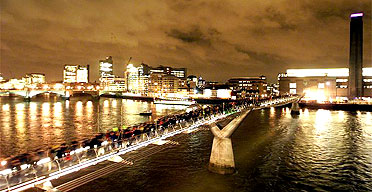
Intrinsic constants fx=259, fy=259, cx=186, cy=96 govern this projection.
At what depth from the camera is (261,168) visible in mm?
19594

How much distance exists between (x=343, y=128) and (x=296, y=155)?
20021 millimetres

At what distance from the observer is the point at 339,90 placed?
105m

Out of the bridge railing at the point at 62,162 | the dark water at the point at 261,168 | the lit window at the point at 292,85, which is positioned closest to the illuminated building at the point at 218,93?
the lit window at the point at 292,85

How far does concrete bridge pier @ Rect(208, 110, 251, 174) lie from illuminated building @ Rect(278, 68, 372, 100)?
90.2 metres

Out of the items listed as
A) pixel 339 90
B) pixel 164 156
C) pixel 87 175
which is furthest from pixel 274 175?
pixel 339 90

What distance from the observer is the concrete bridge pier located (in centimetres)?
1702

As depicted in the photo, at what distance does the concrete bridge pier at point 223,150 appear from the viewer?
55.8ft

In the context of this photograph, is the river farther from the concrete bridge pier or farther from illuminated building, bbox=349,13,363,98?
illuminated building, bbox=349,13,363,98

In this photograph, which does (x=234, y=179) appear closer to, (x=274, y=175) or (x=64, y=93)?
(x=274, y=175)

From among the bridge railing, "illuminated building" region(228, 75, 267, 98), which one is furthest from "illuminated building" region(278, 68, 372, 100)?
the bridge railing

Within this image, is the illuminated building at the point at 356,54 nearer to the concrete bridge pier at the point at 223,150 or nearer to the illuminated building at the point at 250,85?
the illuminated building at the point at 250,85

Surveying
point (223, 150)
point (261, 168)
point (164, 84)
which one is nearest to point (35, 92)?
point (164, 84)

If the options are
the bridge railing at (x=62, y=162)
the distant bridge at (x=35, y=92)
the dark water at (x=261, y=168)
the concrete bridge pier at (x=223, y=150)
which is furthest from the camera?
the distant bridge at (x=35, y=92)

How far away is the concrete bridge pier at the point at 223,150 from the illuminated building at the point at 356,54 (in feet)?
326
